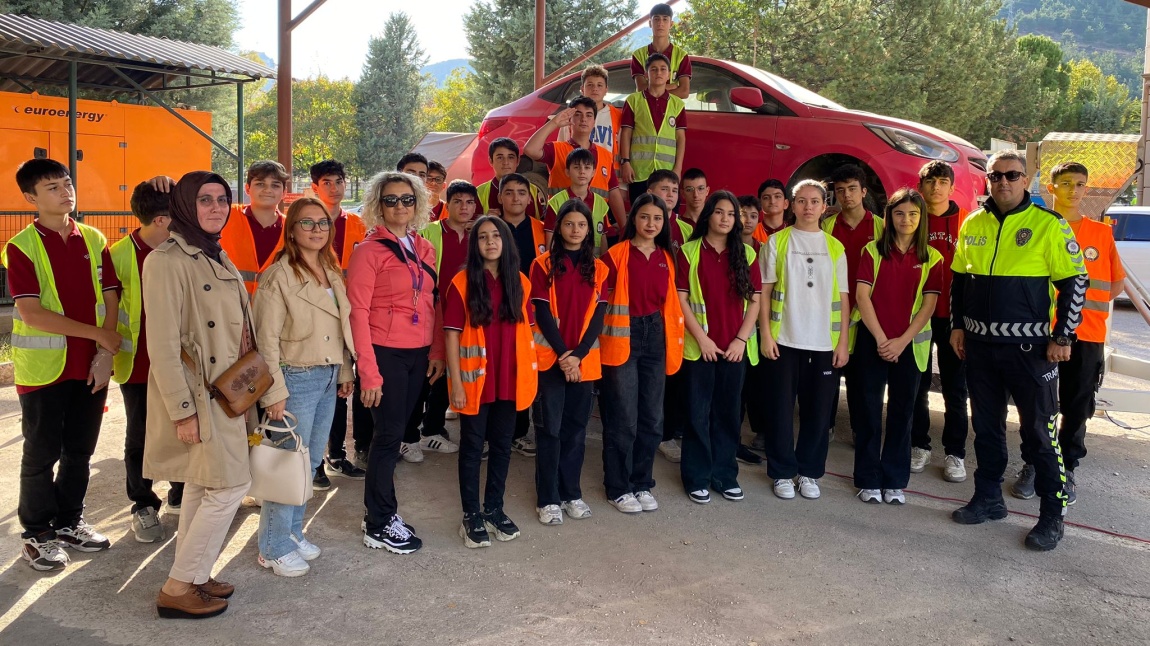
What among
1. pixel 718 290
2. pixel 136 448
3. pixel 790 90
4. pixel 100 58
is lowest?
pixel 136 448

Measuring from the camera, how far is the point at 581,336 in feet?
14.6

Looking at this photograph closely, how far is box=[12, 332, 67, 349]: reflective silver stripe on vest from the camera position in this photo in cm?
379

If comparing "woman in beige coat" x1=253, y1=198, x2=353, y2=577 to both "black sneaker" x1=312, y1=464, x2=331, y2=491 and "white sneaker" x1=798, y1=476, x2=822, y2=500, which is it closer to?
"black sneaker" x1=312, y1=464, x2=331, y2=491

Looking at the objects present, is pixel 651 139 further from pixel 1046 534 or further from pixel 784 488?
pixel 1046 534

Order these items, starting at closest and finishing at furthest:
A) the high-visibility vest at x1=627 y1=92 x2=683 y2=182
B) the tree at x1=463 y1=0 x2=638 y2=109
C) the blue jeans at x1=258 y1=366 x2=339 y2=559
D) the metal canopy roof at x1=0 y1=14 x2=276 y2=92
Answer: the blue jeans at x1=258 y1=366 x2=339 y2=559, the high-visibility vest at x1=627 y1=92 x2=683 y2=182, the metal canopy roof at x1=0 y1=14 x2=276 y2=92, the tree at x1=463 y1=0 x2=638 y2=109

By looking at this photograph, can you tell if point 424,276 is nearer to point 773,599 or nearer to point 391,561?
point 391,561

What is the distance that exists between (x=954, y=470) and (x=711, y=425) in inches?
66.9

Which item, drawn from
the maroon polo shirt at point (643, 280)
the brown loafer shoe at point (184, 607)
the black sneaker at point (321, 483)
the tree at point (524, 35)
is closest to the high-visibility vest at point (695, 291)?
the maroon polo shirt at point (643, 280)

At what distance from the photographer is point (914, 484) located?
5.31 m

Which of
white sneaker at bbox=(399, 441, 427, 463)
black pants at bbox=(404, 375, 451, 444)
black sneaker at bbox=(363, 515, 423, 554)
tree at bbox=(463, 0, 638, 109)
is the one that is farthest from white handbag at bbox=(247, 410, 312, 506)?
→ tree at bbox=(463, 0, 638, 109)

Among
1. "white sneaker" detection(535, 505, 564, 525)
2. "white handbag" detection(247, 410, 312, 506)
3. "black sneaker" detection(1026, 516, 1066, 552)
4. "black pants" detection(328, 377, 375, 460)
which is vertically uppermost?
"white handbag" detection(247, 410, 312, 506)

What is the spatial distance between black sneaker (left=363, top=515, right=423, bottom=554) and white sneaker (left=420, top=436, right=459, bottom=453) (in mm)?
1614

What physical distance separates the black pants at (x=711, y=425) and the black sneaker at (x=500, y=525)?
119 cm

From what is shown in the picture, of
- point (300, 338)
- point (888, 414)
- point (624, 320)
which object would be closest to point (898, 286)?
point (888, 414)
